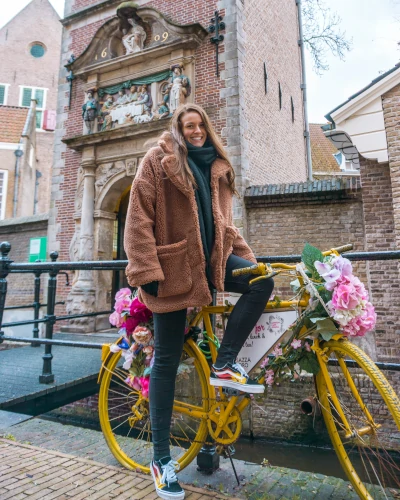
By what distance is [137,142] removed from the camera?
8.69 metres

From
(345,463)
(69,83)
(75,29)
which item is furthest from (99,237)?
(345,463)

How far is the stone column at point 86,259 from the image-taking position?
27.9 feet

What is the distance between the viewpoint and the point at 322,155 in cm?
1927

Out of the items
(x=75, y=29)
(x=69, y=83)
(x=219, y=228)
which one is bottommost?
(x=219, y=228)

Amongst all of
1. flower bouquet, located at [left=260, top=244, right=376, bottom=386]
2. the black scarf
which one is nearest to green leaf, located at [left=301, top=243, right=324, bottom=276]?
flower bouquet, located at [left=260, top=244, right=376, bottom=386]

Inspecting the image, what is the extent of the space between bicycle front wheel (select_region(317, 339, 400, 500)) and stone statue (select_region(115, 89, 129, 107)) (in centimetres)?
865

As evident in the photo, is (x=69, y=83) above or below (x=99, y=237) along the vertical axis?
above

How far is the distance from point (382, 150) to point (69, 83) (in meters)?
8.01

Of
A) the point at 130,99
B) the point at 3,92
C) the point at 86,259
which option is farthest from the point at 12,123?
the point at 86,259

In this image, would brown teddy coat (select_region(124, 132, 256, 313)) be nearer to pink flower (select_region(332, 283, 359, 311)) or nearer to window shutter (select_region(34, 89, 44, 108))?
pink flower (select_region(332, 283, 359, 311))

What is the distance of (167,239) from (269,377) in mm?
875

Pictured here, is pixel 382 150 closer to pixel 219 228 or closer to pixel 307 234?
pixel 307 234

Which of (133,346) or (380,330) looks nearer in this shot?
(133,346)

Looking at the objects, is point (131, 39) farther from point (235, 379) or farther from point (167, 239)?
point (235, 379)
